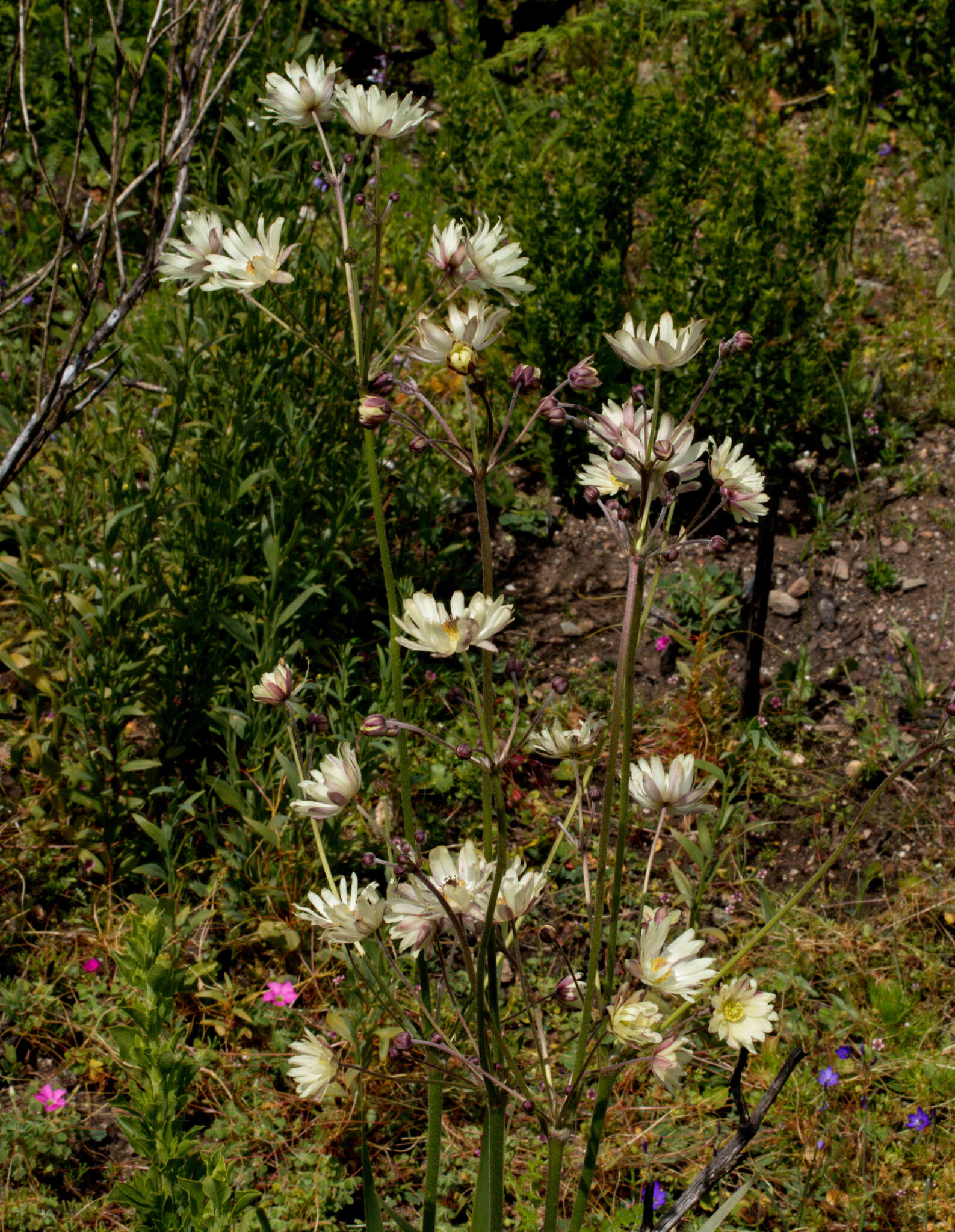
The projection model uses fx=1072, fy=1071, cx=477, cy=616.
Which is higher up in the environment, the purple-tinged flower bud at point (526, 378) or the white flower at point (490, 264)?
the white flower at point (490, 264)

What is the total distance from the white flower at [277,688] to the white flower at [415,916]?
0.38 meters

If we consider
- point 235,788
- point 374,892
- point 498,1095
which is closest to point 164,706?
point 235,788

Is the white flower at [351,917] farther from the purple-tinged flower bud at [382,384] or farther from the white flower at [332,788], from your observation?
the purple-tinged flower bud at [382,384]

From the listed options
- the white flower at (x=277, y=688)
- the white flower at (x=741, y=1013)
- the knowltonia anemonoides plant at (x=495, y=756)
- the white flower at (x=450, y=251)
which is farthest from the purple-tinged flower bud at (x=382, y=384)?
the white flower at (x=741, y=1013)

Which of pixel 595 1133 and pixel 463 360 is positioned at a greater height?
pixel 463 360

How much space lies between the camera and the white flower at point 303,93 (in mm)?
1513

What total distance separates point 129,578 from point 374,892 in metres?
1.42

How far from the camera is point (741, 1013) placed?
1358 millimetres

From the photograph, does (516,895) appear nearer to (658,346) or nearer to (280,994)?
(658,346)

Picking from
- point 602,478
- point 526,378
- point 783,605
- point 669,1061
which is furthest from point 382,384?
point 783,605

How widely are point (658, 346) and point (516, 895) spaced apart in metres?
0.66

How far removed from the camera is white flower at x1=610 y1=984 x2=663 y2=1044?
1202mm

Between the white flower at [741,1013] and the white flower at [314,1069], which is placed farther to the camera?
the white flower at [314,1069]

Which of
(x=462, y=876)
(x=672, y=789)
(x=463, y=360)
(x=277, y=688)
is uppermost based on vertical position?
(x=463, y=360)
